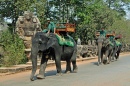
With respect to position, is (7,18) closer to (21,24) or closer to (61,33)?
(21,24)

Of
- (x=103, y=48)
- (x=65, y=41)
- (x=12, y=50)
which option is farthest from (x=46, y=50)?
(x=103, y=48)

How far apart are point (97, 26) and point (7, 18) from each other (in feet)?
40.3

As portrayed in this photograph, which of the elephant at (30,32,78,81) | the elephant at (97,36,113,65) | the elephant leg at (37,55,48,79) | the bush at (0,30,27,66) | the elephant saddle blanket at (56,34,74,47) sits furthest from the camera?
the elephant at (97,36,113,65)

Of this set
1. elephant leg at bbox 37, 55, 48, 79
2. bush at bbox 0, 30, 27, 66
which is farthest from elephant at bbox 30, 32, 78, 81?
bush at bbox 0, 30, 27, 66

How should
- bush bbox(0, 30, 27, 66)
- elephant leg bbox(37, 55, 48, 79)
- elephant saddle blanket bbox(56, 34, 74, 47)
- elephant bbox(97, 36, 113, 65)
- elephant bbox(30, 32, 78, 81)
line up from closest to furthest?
elephant bbox(30, 32, 78, 81), elephant leg bbox(37, 55, 48, 79), elephant saddle blanket bbox(56, 34, 74, 47), bush bbox(0, 30, 27, 66), elephant bbox(97, 36, 113, 65)

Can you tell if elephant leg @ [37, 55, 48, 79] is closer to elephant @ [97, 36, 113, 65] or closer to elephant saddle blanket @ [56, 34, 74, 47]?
elephant saddle blanket @ [56, 34, 74, 47]

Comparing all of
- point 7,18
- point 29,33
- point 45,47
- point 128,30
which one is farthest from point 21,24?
point 128,30

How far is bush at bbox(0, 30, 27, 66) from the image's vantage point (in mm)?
16953

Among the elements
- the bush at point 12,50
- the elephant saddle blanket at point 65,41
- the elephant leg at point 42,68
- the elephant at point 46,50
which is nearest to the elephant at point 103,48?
the bush at point 12,50

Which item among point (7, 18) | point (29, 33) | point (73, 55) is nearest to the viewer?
point (73, 55)

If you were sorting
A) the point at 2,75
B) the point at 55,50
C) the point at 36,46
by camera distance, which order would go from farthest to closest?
the point at 2,75 → the point at 55,50 → the point at 36,46

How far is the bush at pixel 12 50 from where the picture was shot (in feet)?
55.6

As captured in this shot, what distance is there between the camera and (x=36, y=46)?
1170cm

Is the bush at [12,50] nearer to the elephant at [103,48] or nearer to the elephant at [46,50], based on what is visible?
the elephant at [46,50]
